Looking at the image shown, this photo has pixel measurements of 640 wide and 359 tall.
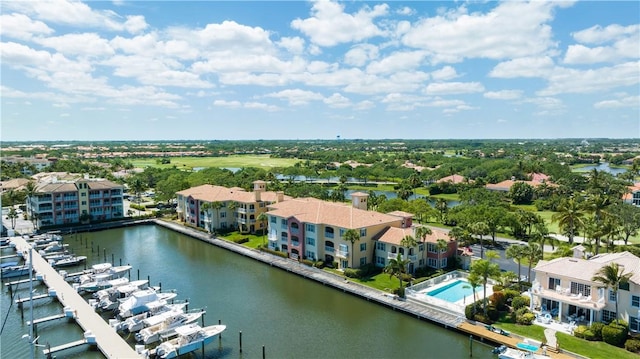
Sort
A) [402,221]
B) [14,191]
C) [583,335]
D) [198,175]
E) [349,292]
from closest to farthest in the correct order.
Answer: [583,335]
[349,292]
[402,221]
[14,191]
[198,175]

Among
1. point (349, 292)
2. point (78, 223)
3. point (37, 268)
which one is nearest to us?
point (349, 292)

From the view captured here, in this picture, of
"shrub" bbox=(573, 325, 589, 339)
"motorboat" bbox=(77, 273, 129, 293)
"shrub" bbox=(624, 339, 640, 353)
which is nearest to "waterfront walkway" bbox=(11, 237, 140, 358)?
Result: "motorboat" bbox=(77, 273, 129, 293)

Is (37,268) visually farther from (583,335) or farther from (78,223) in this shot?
(583,335)

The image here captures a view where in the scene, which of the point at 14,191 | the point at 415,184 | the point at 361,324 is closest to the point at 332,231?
the point at 361,324

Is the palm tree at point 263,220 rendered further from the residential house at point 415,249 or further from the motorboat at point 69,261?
the motorboat at point 69,261

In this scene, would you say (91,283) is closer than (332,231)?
Yes

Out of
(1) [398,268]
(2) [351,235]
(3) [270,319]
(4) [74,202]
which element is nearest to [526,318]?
(1) [398,268]

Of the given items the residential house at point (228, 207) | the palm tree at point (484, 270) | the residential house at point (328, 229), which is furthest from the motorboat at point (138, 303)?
the residential house at point (228, 207)
